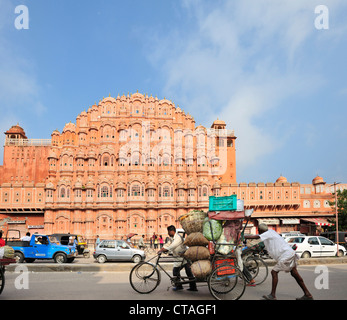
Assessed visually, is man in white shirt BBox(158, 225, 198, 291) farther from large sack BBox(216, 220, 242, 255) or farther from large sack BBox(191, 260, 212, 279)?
large sack BBox(216, 220, 242, 255)

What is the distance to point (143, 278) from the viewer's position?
7625 mm

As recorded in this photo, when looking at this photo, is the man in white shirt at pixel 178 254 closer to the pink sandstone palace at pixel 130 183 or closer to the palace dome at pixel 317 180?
the pink sandstone palace at pixel 130 183

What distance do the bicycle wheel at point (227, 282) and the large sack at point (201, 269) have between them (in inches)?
9.4

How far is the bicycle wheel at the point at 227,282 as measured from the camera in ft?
22.7

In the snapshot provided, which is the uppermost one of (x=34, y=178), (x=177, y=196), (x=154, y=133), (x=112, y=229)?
(x=154, y=133)

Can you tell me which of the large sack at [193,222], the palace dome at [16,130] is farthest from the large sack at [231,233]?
the palace dome at [16,130]

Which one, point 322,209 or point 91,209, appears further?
point 322,209

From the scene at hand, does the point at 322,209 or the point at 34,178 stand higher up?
the point at 34,178
